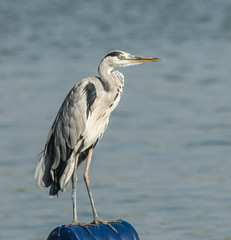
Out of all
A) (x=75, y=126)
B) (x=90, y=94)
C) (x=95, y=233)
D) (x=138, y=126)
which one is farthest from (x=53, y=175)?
(x=138, y=126)

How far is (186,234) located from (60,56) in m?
12.3

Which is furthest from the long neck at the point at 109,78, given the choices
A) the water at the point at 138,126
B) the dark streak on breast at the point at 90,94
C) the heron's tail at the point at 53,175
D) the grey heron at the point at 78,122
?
the water at the point at 138,126

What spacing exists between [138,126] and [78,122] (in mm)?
6031

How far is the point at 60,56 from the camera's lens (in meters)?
21.2

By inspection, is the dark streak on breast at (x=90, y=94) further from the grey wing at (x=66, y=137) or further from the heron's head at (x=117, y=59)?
the heron's head at (x=117, y=59)

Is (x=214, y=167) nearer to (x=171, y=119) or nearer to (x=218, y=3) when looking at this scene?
(x=171, y=119)

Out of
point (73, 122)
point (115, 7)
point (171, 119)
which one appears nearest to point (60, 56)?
point (171, 119)

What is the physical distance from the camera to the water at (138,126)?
1004cm

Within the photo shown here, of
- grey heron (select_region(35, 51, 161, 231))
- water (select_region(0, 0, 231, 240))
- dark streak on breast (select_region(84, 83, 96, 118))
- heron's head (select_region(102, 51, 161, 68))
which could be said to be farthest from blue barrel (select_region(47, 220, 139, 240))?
water (select_region(0, 0, 231, 240))

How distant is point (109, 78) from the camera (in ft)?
26.8

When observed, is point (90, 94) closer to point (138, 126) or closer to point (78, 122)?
point (78, 122)

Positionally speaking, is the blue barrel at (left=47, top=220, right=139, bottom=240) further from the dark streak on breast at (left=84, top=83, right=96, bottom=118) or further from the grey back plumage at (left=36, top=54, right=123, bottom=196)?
the dark streak on breast at (left=84, top=83, right=96, bottom=118)

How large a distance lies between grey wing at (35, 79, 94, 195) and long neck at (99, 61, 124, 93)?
159 millimetres

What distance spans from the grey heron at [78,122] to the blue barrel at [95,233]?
2.49ft
